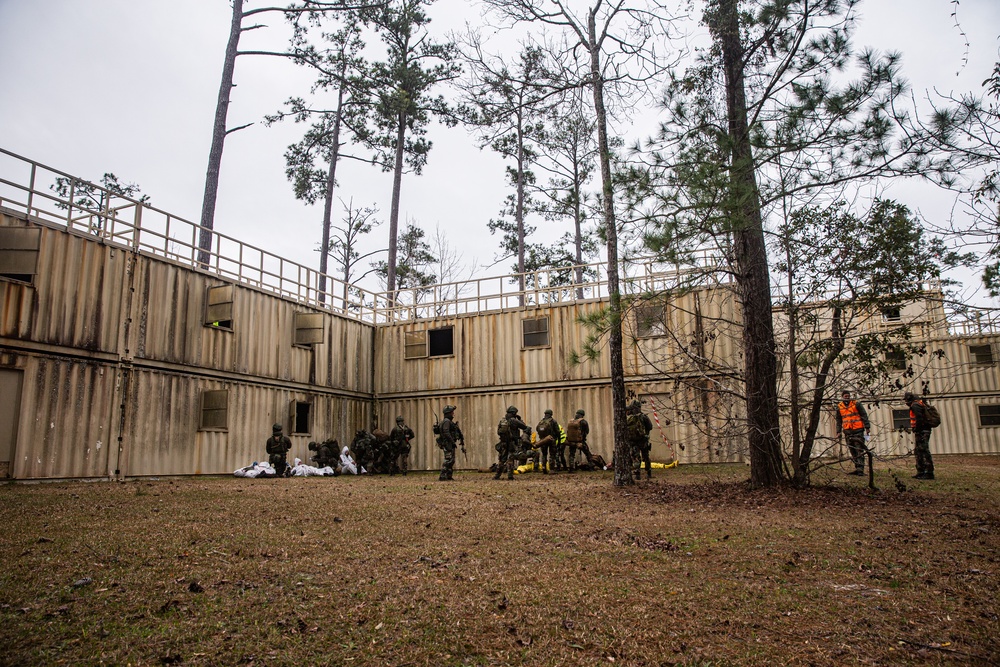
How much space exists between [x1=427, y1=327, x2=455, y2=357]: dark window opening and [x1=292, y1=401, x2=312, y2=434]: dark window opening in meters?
4.53

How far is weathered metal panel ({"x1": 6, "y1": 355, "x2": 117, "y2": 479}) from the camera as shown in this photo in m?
11.6

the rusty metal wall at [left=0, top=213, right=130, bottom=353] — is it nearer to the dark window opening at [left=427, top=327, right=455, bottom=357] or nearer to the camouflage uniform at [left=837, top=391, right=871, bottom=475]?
the dark window opening at [left=427, top=327, right=455, bottom=357]

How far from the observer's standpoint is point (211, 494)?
9930 millimetres

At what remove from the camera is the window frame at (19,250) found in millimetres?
11398

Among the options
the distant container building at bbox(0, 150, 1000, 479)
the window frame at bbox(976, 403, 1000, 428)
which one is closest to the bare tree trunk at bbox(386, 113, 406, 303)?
the distant container building at bbox(0, 150, 1000, 479)

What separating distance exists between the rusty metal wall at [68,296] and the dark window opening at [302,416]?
599 centimetres

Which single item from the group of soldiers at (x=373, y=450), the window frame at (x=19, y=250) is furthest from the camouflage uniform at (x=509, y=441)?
the window frame at (x=19, y=250)

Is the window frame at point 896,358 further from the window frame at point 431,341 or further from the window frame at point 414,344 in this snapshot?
the window frame at point 414,344

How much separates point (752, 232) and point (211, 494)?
9.32 metres

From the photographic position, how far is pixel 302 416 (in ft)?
62.4

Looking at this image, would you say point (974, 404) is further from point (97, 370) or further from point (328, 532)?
point (97, 370)

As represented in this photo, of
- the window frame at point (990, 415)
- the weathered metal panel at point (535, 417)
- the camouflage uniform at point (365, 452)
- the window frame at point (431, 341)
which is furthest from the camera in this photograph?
the window frame at point (990, 415)

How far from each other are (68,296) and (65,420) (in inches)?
93.8

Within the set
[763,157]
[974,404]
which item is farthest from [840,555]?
[974,404]
